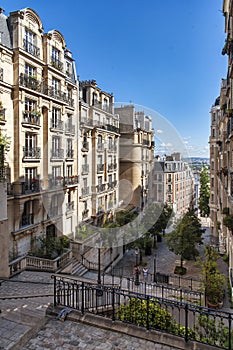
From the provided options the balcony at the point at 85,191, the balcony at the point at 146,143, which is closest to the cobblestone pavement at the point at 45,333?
the balcony at the point at 85,191

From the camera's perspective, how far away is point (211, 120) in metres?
28.5

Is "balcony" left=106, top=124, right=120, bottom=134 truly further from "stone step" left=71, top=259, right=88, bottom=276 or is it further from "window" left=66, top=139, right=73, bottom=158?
"stone step" left=71, top=259, right=88, bottom=276

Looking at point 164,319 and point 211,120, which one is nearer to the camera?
point 164,319

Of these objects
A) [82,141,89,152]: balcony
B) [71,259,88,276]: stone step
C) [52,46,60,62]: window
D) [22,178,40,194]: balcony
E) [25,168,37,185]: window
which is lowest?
[71,259,88,276]: stone step

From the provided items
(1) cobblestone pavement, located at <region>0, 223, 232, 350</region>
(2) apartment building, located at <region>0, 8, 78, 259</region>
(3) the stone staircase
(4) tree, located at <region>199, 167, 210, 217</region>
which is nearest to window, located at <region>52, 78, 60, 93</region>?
(2) apartment building, located at <region>0, 8, 78, 259</region>

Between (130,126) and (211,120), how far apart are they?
427 inches

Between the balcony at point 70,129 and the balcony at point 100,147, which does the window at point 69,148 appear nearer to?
the balcony at point 70,129

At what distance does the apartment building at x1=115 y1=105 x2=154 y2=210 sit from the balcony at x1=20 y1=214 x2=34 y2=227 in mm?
9219

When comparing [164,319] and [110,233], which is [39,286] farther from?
[110,233]

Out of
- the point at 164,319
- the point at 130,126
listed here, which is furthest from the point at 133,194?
the point at 164,319

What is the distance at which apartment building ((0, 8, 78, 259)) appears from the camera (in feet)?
43.0

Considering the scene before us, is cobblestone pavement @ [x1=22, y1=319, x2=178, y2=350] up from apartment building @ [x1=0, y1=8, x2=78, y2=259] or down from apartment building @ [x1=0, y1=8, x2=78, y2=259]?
down

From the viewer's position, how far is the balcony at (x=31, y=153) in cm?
1382

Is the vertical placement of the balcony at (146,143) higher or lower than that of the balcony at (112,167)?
higher
